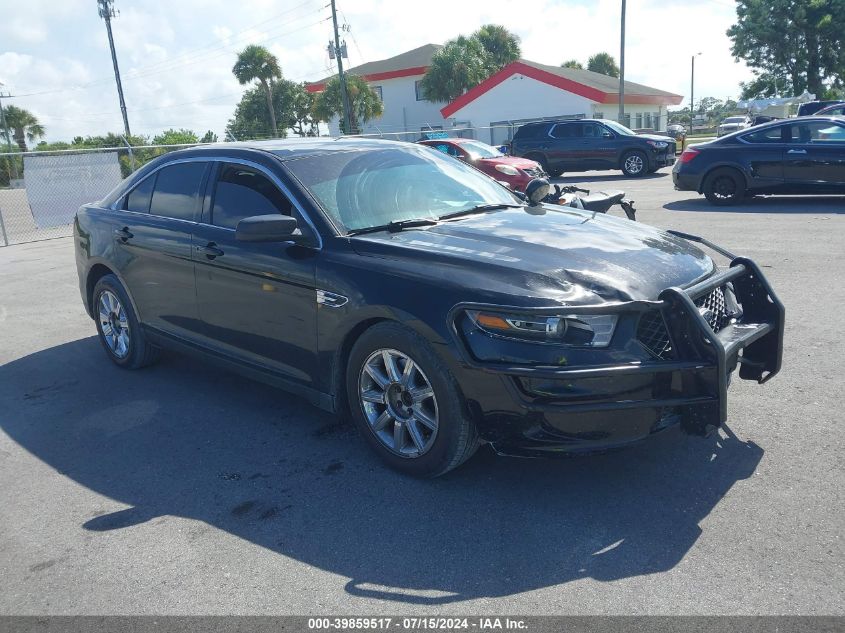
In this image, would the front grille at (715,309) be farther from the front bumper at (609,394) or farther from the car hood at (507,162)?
the car hood at (507,162)

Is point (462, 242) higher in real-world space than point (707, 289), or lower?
higher

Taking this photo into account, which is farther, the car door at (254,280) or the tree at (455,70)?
the tree at (455,70)

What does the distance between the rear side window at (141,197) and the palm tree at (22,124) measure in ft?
208

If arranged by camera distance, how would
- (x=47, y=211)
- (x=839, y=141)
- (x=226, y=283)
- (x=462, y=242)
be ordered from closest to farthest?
(x=462, y=242) → (x=226, y=283) → (x=839, y=141) → (x=47, y=211)

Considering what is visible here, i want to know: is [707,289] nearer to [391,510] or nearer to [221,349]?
[391,510]

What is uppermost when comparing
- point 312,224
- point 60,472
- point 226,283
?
point 312,224

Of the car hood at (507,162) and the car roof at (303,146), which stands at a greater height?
the car roof at (303,146)

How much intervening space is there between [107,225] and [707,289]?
454 cm

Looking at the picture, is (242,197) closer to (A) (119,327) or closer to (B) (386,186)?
(B) (386,186)

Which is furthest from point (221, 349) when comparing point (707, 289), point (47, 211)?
point (47, 211)

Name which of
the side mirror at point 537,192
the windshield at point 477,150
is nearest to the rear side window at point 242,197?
the side mirror at point 537,192

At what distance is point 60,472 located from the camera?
443 cm

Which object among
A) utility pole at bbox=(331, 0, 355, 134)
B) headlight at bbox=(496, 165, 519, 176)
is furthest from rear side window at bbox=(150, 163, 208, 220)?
utility pole at bbox=(331, 0, 355, 134)

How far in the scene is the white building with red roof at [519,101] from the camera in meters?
41.4
